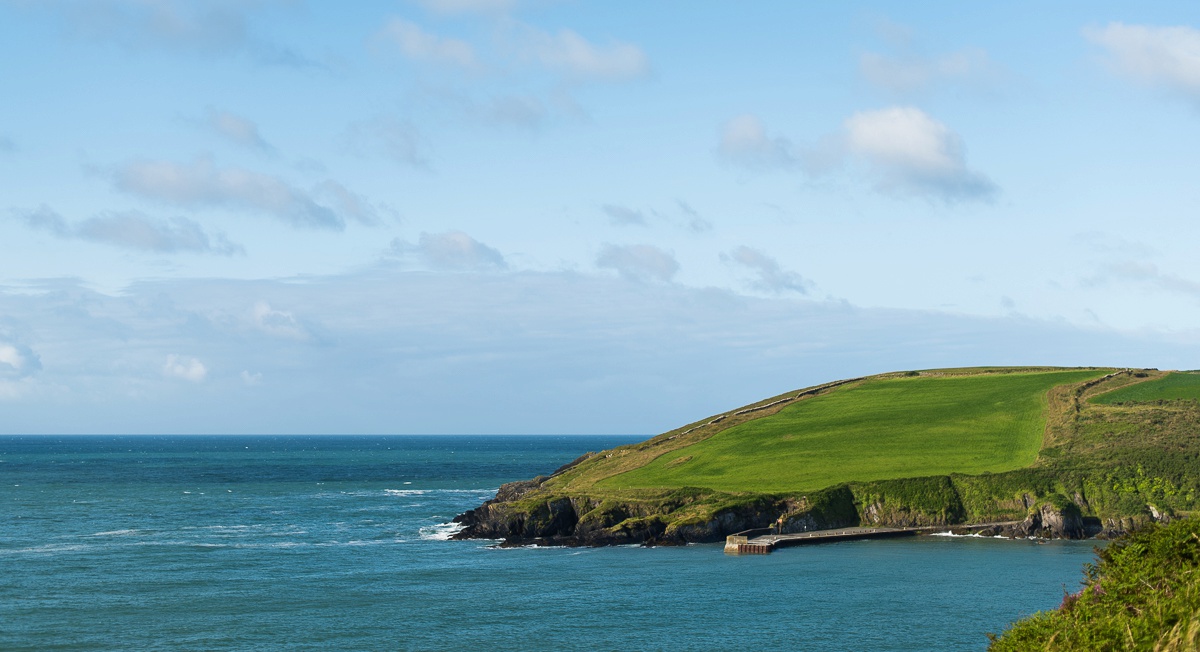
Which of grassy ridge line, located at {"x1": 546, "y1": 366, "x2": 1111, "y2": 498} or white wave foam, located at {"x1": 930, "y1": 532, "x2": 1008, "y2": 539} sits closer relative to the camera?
white wave foam, located at {"x1": 930, "y1": 532, "x2": 1008, "y2": 539}

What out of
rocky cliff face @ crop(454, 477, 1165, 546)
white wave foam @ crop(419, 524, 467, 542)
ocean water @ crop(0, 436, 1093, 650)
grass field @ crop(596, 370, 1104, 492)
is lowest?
ocean water @ crop(0, 436, 1093, 650)

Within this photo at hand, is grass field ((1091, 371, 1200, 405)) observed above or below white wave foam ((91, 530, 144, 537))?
above

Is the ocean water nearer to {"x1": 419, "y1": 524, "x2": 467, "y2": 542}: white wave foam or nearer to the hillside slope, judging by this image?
{"x1": 419, "y1": 524, "x2": 467, "y2": 542}: white wave foam

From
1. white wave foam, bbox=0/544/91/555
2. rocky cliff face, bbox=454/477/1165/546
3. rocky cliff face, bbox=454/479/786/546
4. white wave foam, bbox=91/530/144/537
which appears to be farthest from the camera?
white wave foam, bbox=91/530/144/537

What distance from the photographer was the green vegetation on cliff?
3900cm

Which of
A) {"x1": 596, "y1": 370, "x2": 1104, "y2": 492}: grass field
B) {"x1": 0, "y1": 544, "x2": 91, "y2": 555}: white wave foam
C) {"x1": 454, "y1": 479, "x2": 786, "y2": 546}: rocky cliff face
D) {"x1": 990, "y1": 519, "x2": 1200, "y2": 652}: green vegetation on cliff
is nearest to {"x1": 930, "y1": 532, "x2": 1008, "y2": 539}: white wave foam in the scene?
{"x1": 596, "y1": 370, "x2": 1104, "y2": 492}: grass field

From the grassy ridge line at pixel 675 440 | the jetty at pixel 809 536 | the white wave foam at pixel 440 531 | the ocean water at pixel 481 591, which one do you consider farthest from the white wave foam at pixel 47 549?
the jetty at pixel 809 536

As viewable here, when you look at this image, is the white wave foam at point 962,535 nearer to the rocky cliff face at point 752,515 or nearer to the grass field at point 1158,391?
the rocky cliff face at point 752,515

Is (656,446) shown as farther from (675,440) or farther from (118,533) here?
(118,533)

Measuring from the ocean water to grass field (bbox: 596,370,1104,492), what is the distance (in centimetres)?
1966

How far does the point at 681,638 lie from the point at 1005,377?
408 feet

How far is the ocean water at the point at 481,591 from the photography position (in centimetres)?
7244

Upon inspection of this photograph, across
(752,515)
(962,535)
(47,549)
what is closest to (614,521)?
(752,515)

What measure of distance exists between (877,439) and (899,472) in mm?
16360
